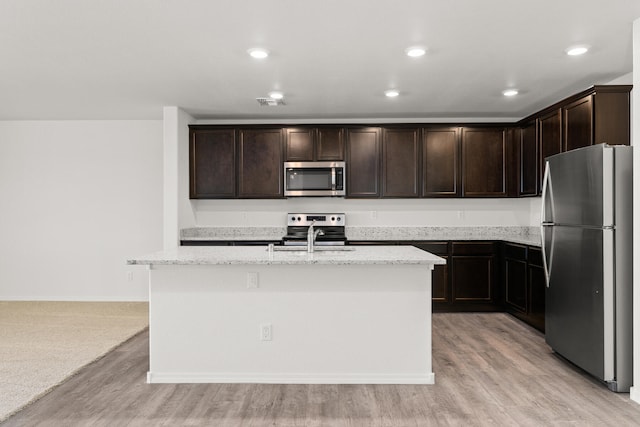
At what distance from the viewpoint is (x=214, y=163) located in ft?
19.1

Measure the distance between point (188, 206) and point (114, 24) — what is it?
3.03 metres

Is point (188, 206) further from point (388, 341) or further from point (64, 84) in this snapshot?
point (388, 341)

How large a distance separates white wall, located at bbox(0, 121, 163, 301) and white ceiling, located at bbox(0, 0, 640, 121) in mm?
844

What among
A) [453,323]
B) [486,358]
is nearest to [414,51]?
[486,358]

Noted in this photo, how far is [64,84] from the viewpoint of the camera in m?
4.46

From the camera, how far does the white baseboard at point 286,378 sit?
10.8 feet

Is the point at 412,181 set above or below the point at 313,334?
above

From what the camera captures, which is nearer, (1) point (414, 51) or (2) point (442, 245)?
(1) point (414, 51)

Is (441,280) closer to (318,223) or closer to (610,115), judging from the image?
(318,223)

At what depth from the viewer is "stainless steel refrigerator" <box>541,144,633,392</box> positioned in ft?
10.2

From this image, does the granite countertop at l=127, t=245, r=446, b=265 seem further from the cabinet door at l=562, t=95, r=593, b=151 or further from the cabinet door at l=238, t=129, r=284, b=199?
the cabinet door at l=238, t=129, r=284, b=199

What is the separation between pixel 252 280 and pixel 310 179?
2.62 metres

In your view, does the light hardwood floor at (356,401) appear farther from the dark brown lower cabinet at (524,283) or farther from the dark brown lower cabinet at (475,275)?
the dark brown lower cabinet at (475,275)

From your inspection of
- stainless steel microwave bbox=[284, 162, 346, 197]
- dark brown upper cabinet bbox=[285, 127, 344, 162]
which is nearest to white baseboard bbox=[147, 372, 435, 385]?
stainless steel microwave bbox=[284, 162, 346, 197]
